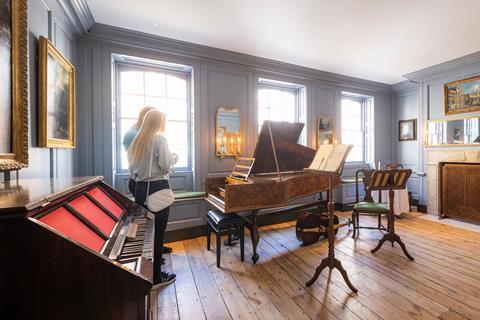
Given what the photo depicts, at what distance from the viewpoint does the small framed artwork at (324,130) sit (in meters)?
4.70

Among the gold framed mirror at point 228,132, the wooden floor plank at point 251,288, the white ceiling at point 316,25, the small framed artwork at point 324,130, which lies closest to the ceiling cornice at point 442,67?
the white ceiling at point 316,25

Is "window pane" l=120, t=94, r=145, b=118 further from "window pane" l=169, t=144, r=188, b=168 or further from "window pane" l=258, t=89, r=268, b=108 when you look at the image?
"window pane" l=258, t=89, r=268, b=108

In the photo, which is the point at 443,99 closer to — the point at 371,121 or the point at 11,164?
the point at 371,121

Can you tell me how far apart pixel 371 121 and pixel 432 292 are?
4450mm

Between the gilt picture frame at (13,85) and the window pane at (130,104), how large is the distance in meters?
2.06

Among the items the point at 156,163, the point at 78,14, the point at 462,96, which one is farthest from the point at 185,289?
the point at 462,96

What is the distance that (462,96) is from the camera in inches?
166

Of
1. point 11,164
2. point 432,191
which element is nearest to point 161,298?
point 11,164

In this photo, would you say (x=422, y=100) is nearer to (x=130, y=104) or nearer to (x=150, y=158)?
(x=150, y=158)

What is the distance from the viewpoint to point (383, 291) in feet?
6.68

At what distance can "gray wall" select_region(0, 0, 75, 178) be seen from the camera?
1.70 m

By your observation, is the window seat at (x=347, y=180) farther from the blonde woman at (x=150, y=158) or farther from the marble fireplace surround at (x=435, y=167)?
the blonde woman at (x=150, y=158)

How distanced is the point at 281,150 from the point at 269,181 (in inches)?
23.7

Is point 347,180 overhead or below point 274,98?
below
